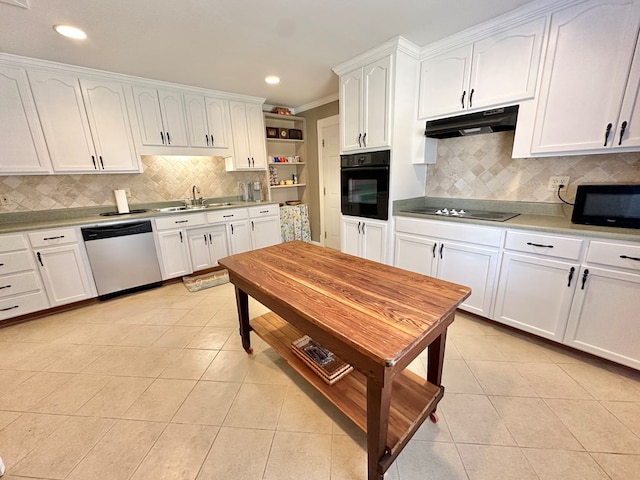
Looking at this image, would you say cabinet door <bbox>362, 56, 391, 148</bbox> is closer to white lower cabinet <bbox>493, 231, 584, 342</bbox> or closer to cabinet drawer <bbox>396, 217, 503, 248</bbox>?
cabinet drawer <bbox>396, 217, 503, 248</bbox>

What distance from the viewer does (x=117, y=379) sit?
1719mm

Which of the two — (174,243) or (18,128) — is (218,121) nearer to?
(174,243)

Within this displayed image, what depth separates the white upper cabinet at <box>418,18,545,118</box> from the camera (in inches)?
73.4

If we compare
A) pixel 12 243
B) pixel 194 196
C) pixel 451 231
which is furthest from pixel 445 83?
pixel 12 243

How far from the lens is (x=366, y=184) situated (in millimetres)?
2732

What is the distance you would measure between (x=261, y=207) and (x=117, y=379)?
255cm

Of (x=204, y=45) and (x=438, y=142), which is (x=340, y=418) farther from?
(x=204, y=45)

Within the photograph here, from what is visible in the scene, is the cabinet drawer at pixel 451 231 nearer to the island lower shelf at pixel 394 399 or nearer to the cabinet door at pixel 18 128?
the island lower shelf at pixel 394 399

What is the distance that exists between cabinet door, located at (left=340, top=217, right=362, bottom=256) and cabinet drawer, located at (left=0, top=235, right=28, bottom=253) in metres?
3.11

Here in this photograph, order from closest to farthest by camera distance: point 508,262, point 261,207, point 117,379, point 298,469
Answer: point 298,469
point 117,379
point 508,262
point 261,207

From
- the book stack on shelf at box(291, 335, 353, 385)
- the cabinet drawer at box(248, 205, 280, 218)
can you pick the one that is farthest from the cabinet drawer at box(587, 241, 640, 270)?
the cabinet drawer at box(248, 205, 280, 218)

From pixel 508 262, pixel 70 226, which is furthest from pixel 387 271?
pixel 70 226

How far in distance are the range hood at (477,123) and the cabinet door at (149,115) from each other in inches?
121

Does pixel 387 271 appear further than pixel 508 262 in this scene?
No
